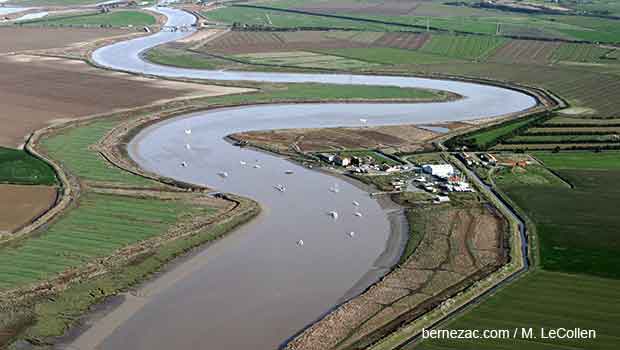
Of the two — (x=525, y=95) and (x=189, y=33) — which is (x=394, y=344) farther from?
(x=189, y=33)

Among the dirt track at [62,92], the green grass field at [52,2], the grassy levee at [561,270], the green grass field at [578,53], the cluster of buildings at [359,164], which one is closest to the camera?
the grassy levee at [561,270]

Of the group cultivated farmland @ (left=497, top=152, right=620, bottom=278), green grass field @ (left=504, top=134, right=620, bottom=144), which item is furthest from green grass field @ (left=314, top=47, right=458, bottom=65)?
cultivated farmland @ (left=497, top=152, right=620, bottom=278)

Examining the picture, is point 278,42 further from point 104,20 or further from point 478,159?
point 478,159

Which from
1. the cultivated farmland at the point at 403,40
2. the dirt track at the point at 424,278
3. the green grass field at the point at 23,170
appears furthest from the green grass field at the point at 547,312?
the cultivated farmland at the point at 403,40

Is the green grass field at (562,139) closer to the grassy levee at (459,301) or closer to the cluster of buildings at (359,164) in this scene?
the cluster of buildings at (359,164)

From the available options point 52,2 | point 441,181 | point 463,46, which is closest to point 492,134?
point 441,181

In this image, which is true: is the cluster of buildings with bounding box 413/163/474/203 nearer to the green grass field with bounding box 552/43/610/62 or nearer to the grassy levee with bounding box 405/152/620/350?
the grassy levee with bounding box 405/152/620/350
